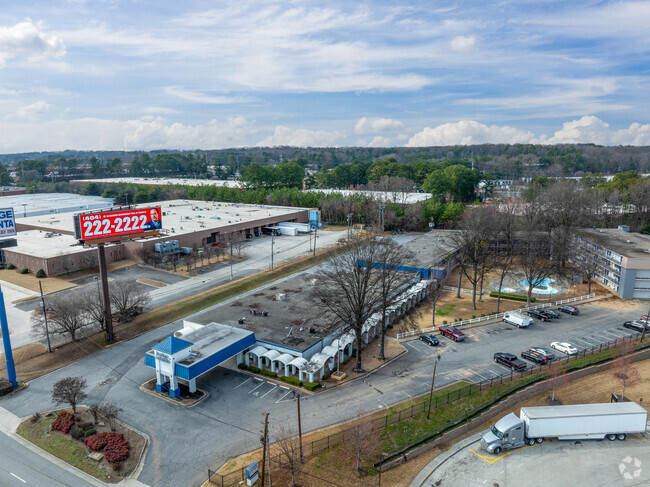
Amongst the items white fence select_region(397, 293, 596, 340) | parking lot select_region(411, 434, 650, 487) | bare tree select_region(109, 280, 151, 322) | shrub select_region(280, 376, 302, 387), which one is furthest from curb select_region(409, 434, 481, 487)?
bare tree select_region(109, 280, 151, 322)

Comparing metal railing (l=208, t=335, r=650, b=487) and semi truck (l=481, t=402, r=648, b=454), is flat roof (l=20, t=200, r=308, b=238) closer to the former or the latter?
metal railing (l=208, t=335, r=650, b=487)

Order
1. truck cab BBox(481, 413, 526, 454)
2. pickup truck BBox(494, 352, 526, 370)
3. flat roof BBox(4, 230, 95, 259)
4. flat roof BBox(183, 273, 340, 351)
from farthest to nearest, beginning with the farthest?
flat roof BBox(4, 230, 95, 259), flat roof BBox(183, 273, 340, 351), pickup truck BBox(494, 352, 526, 370), truck cab BBox(481, 413, 526, 454)

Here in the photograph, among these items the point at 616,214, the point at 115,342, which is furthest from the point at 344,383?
the point at 616,214

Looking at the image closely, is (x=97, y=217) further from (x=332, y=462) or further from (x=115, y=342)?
(x=332, y=462)

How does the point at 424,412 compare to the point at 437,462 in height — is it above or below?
above

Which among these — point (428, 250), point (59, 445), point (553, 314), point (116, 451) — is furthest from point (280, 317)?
point (428, 250)

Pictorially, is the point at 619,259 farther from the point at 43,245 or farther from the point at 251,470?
the point at 43,245
